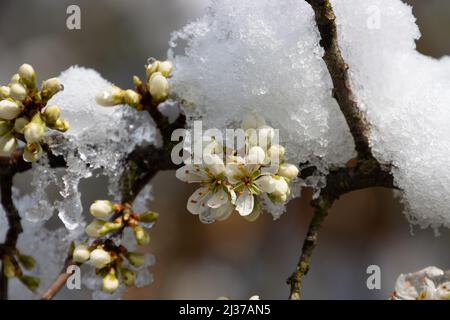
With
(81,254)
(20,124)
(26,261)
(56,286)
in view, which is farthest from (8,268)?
(20,124)

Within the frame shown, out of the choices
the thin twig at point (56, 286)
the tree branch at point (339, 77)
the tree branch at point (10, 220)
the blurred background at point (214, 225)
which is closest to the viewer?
the tree branch at point (339, 77)

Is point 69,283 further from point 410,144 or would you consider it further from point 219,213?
point 410,144

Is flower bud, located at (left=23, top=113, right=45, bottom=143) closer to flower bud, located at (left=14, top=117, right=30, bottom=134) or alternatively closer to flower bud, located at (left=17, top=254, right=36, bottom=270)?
flower bud, located at (left=14, top=117, right=30, bottom=134)

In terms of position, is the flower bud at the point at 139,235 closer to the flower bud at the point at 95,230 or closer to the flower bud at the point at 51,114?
the flower bud at the point at 95,230

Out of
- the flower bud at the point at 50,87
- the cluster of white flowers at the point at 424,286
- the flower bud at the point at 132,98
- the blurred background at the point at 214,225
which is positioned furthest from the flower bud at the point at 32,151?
the blurred background at the point at 214,225

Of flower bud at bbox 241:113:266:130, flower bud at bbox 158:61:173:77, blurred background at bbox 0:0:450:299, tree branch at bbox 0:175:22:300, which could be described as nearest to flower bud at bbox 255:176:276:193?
flower bud at bbox 241:113:266:130

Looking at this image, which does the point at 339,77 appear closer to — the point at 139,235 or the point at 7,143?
the point at 139,235

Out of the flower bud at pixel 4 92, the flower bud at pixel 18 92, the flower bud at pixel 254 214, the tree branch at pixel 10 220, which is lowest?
the flower bud at pixel 254 214
